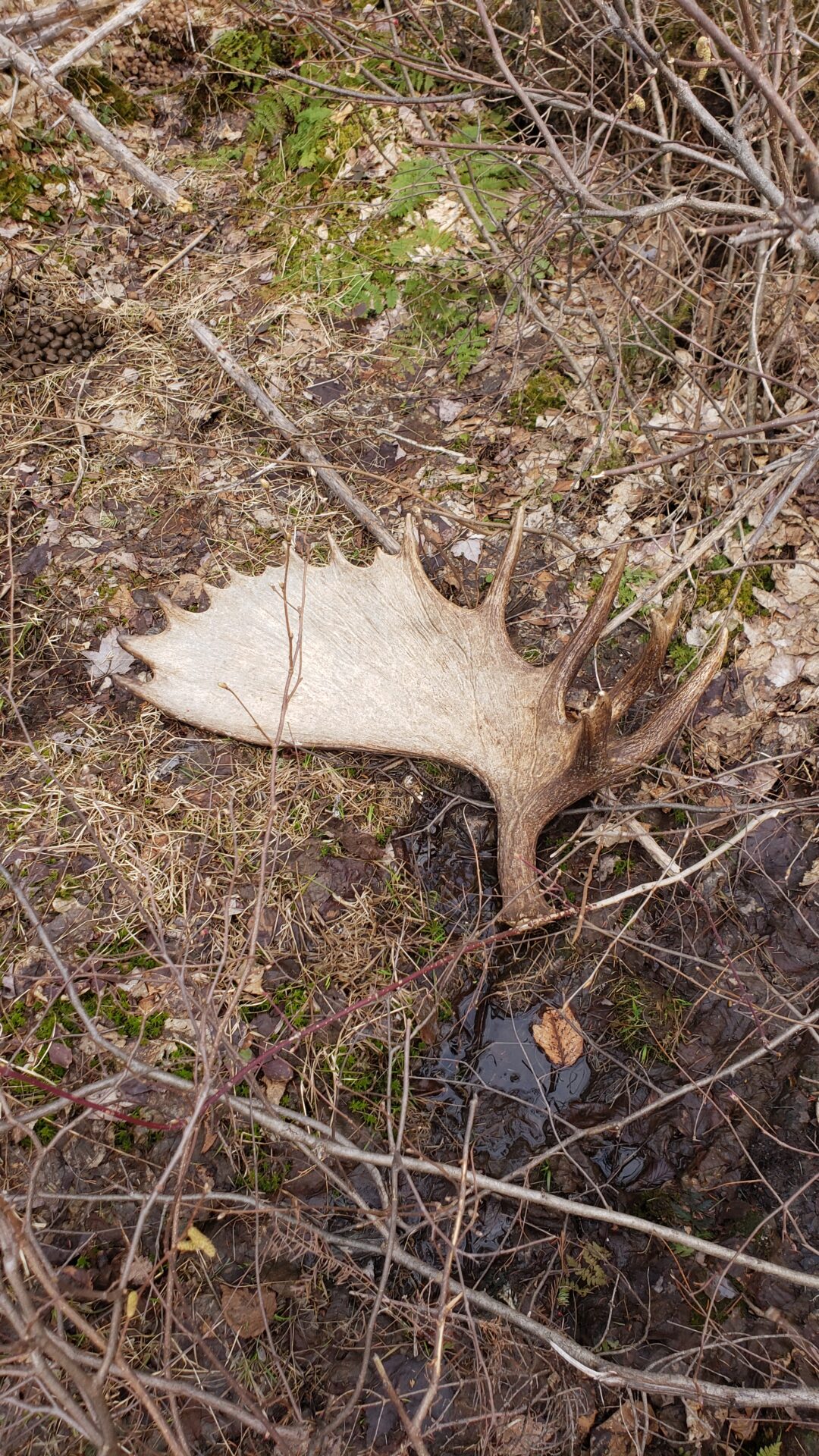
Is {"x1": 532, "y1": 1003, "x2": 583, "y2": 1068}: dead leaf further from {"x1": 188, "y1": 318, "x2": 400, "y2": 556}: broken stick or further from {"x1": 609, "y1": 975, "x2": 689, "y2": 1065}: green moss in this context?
{"x1": 188, "y1": 318, "x2": 400, "y2": 556}: broken stick

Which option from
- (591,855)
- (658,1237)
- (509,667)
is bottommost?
(658,1237)

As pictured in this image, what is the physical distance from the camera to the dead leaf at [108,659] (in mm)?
3781

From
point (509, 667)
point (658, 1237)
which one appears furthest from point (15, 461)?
point (658, 1237)

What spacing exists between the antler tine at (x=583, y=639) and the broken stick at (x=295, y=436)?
0.96 metres

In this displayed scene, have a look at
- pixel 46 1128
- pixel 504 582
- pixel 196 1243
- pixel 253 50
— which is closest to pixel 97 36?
pixel 253 50

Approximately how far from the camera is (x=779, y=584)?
12.0 ft

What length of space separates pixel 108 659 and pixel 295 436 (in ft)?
4.76

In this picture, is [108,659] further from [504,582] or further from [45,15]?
[45,15]

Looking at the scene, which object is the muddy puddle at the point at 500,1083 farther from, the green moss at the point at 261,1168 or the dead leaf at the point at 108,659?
the dead leaf at the point at 108,659

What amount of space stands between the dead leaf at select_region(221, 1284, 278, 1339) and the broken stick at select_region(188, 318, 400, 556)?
2.77m

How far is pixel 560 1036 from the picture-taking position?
307 centimetres

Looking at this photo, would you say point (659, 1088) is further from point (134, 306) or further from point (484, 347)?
point (134, 306)

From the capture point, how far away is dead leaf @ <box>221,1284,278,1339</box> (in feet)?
8.87

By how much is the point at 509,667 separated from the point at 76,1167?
7.70ft
